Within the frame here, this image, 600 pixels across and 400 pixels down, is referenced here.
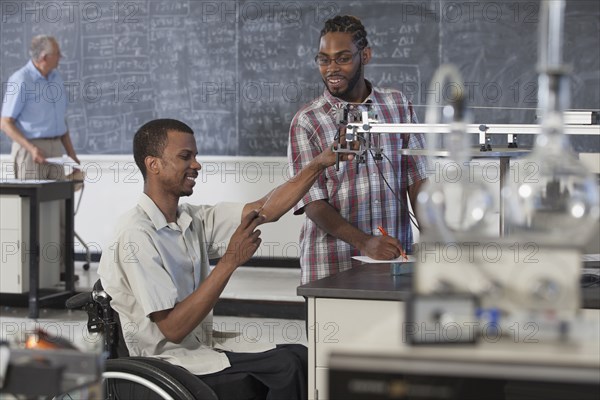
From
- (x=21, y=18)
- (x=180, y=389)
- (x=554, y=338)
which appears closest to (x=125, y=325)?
(x=180, y=389)

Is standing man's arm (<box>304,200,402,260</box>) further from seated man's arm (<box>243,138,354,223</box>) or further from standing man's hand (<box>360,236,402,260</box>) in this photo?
seated man's arm (<box>243,138,354,223</box>)

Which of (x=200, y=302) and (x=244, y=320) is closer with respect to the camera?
(x=200, y=302)

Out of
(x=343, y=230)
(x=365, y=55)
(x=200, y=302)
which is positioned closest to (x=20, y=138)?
(x=365, y=55)

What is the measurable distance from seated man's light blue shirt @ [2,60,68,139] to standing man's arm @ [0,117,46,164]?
49 mm

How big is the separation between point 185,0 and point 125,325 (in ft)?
15.9

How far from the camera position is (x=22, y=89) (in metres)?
6.48

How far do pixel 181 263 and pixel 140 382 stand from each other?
0.48 m

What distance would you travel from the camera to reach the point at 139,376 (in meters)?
2.31

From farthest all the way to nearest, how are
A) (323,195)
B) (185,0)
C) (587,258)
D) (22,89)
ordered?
1. (185,0)
2. (22,89)
3. (323,195)
4. (587,258)

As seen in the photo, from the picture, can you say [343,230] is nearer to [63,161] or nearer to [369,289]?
[369,289]

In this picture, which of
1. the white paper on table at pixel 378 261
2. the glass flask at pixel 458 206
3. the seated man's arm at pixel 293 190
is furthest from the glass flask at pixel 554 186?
the white paper on table at pixel 378 261

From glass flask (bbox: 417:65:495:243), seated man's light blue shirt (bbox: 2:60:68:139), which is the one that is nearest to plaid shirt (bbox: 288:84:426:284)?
glass flask (bbox: 417:65:495:243)

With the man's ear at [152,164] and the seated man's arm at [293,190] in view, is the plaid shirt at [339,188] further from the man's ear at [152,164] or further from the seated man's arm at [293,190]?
the man's ear at [152,164]

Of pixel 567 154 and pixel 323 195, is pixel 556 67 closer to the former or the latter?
pixel 567 154
